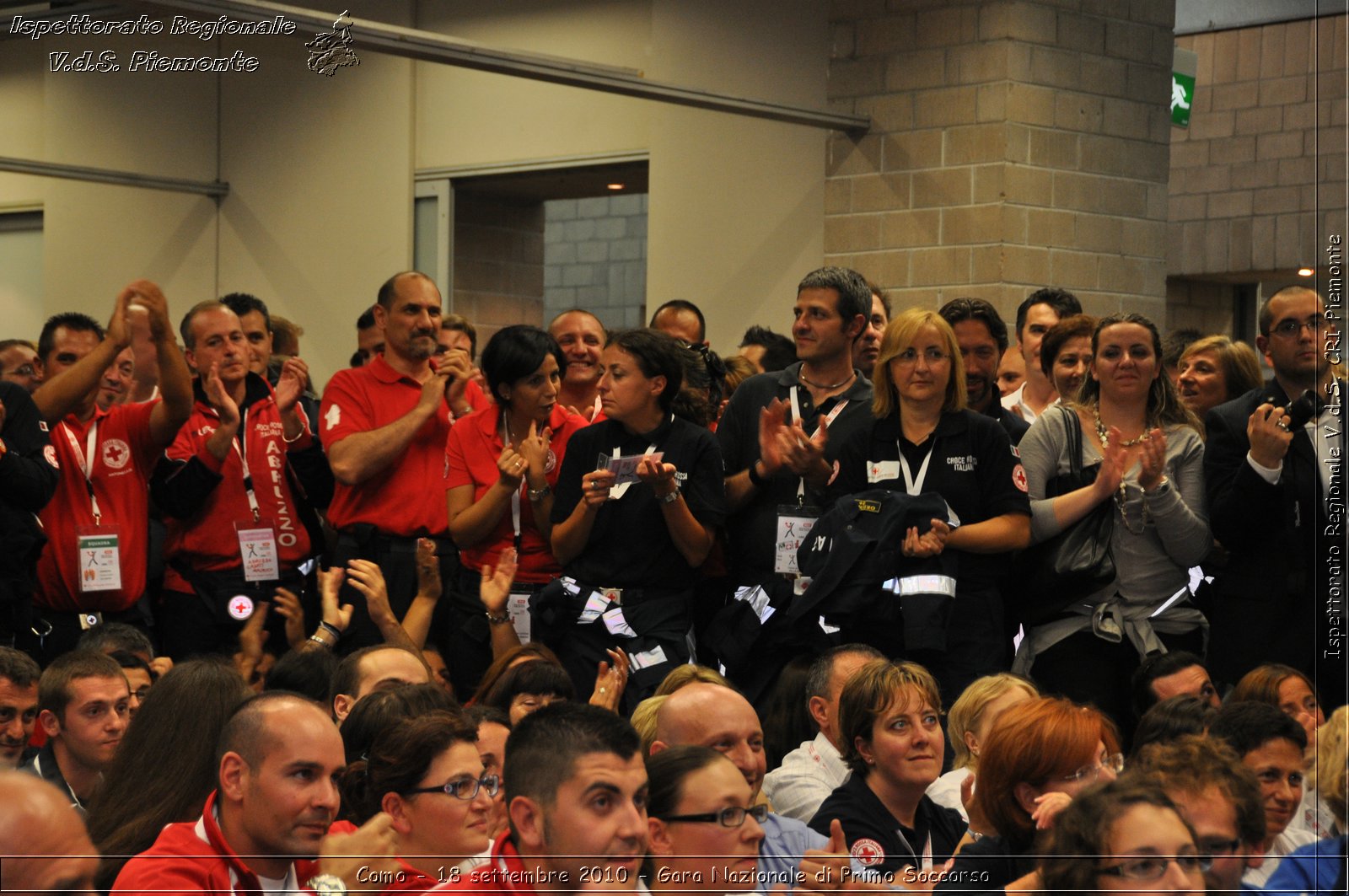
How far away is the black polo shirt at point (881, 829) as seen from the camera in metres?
3.56

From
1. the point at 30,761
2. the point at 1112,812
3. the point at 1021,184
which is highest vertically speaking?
the point at 1021,184

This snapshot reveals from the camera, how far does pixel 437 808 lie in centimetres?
320

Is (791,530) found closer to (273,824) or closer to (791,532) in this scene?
(791,532)

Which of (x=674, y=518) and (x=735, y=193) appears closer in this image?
(x=674, y=518)

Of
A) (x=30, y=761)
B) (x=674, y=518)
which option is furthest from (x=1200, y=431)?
(x=30, y=761)

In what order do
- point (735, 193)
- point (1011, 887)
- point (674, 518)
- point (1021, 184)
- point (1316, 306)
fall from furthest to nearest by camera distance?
1. point (735, 193)
2. point (1021, 184)
3. point (674, 518)
4. point (1316, 306)
5. point (1011, 887)

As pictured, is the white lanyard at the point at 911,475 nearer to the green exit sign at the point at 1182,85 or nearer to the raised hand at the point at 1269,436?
the raised hand at the point at 1269,436

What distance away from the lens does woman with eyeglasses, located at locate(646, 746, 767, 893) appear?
2943 mm

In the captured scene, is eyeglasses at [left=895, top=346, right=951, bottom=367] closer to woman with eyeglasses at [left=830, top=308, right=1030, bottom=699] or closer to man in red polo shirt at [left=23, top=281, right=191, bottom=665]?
woman with eyeglasses at [left=830, top=308, right=1030, bottom=699]

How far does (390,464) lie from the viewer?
5488 mm

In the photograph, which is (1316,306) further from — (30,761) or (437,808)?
(30,761)

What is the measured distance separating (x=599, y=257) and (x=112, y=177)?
548 cm

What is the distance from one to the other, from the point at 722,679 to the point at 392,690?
100 cm

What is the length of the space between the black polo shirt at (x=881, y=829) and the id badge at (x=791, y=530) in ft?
3.58
